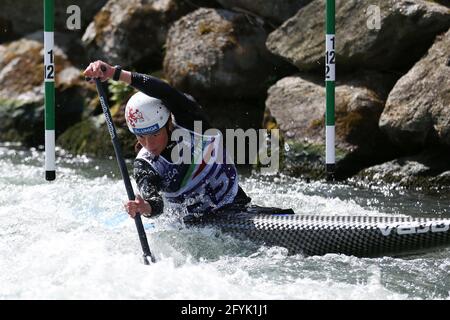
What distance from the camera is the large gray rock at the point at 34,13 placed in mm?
14180

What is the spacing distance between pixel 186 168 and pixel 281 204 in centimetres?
215

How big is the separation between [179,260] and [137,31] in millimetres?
7045

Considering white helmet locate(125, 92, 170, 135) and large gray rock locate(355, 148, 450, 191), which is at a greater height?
white helmet locate(125, 92, 170, 135)

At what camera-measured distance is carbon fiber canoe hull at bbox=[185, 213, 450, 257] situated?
19.2ft

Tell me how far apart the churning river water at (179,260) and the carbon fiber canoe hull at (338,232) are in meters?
0.08

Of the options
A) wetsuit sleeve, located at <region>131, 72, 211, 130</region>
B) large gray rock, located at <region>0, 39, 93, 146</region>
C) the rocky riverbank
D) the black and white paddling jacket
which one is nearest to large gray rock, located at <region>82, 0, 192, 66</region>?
the rocky riverbank

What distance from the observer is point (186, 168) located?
625cm

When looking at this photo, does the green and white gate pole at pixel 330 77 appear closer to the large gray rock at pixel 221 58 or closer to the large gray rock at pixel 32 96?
the large gray rock at pixel 221 58

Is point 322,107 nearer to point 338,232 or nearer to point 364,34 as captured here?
point 364,34

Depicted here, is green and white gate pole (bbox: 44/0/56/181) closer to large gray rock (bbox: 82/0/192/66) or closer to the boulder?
the boulder

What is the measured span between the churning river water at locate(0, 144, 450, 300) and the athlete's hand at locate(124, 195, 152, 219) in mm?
325

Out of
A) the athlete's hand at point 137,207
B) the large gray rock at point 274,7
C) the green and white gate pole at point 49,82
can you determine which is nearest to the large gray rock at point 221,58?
the large gray rock at point 274,7

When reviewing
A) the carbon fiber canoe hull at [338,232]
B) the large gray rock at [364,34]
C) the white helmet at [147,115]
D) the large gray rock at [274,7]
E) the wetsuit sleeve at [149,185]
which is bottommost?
the carbon fiber canoe hull at [338,232]

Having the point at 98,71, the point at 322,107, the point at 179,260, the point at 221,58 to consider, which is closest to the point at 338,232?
the point at 179,260
